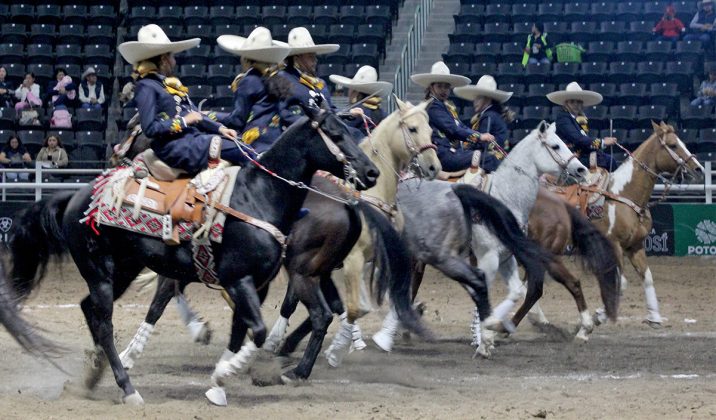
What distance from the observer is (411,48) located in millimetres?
23547

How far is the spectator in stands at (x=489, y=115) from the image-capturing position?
40.3ft

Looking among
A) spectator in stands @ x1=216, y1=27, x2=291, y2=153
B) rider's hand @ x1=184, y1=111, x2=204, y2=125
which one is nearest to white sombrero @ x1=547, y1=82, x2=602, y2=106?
spectator in stands @ x1=216, y1=27, x2=291, y2=153

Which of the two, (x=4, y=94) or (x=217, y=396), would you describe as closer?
(x=217, y=396)

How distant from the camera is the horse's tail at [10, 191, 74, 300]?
8586 millimetres

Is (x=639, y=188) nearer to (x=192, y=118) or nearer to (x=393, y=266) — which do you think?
(x=393, y=266)

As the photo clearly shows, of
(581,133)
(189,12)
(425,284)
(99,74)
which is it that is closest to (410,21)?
(189,12)

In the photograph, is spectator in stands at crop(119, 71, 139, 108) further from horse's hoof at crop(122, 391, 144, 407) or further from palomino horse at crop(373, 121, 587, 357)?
horse's hoof at crop(122, 391, 144, 407)

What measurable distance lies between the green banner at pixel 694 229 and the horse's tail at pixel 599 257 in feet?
23.8

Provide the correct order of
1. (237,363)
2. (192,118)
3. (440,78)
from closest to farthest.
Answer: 1. (237,363)
2. (192,118)
3. (440,78)

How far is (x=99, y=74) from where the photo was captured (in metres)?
22.7

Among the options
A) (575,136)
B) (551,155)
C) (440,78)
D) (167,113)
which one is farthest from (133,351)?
(575,136)

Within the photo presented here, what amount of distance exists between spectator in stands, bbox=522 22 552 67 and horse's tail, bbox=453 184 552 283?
12457 mm

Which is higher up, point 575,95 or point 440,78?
point 440,78

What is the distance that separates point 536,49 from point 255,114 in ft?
46.0
